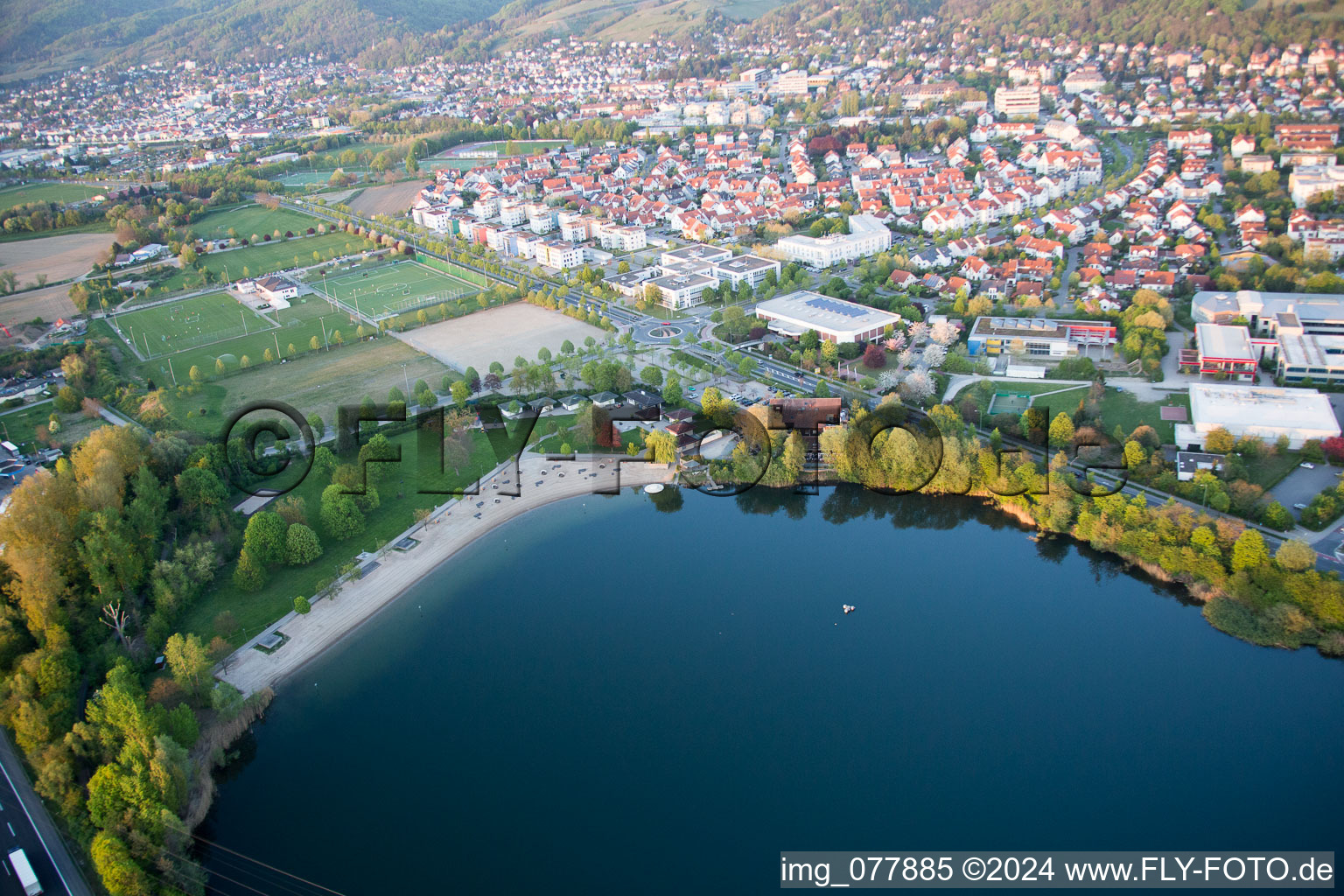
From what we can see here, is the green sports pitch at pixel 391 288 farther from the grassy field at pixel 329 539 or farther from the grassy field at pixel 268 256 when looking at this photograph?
the grassy field at pixel 329 539

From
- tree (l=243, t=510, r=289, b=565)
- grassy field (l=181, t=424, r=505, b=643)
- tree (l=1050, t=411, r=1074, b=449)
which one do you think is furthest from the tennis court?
tree (l=243, t=510, r=289, b=565)

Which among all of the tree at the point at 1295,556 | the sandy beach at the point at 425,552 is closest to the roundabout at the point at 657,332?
the sandy beach at the point at 425,552

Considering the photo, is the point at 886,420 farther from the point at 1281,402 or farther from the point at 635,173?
the point at 635,173

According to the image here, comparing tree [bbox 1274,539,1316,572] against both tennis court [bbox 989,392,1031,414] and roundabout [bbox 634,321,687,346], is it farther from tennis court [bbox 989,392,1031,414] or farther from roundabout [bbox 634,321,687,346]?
roundabout [bbox 634,321,687,346]

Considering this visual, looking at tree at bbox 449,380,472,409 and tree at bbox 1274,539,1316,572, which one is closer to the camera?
tree at bbox 1274,539,1316,572

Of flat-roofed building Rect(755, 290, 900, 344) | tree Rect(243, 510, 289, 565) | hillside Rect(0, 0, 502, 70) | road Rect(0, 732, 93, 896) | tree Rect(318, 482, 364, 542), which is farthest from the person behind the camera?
hillside Rect(0, 0, 502, 70)

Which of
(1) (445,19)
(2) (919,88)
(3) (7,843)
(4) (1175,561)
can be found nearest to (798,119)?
(2) (919,88)

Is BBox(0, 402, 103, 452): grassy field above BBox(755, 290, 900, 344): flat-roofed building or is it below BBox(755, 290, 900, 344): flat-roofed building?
below

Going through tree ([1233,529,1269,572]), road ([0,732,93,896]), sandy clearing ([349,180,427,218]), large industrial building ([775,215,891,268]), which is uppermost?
sandy clearing ([349,180,427,218])

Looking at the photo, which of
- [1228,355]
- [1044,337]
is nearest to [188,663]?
[1044,337]
